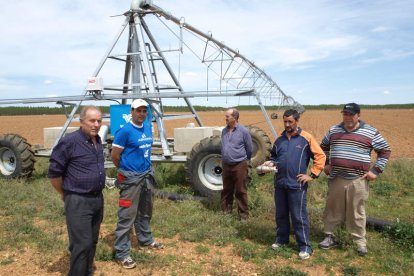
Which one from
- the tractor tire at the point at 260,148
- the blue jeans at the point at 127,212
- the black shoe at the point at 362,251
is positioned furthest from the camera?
the tractor tire at the point at 260,148

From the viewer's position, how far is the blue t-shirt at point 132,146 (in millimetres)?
3932

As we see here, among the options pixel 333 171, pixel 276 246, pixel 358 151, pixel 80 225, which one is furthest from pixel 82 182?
pixel 358 151

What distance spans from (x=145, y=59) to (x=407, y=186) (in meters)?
5.85

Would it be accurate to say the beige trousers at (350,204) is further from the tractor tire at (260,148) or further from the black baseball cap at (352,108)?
the tractor tire at (260,148)

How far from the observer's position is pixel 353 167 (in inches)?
163

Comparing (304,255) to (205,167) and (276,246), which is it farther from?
(205,167)

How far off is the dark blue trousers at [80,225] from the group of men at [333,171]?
209cm

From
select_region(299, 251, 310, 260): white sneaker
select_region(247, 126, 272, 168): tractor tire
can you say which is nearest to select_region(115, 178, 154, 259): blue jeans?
select_region(299, 251, 310, 260): white sneaker

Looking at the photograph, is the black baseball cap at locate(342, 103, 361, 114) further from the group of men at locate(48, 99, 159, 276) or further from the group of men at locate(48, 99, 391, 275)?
the group of men at locate(48, 99, 159, 276)

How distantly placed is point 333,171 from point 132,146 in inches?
92.2

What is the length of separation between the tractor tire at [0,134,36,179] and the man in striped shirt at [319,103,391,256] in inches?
246

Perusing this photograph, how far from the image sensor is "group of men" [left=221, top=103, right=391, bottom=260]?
162 inches

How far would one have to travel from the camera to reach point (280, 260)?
13.6 feet

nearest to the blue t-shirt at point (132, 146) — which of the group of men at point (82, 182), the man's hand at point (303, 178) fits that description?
the group of men at point (82, 182)
